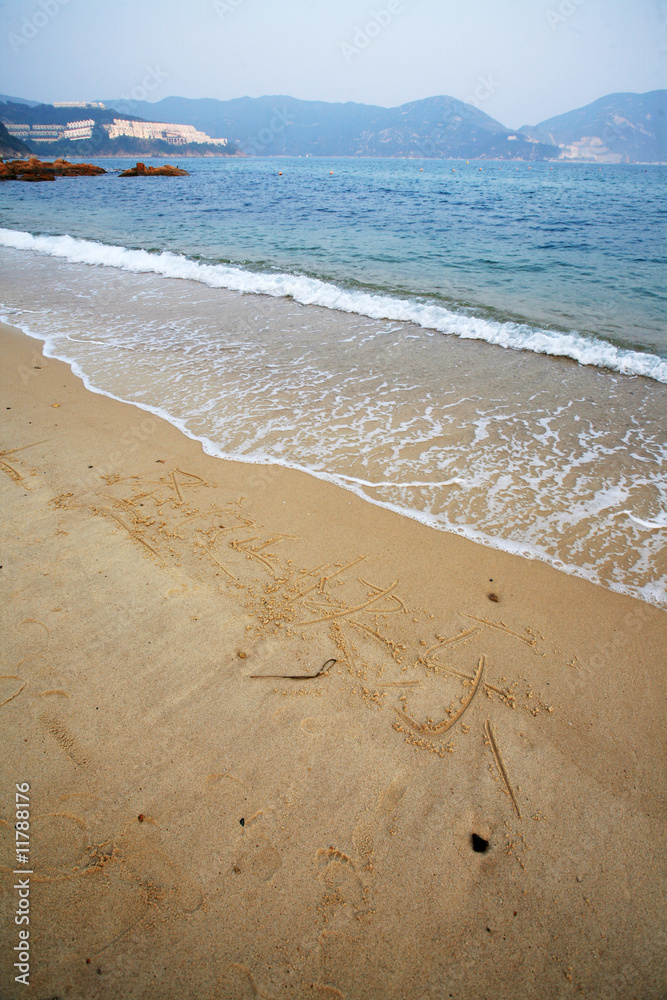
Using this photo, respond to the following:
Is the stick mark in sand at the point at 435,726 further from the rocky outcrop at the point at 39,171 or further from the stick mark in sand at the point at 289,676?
the rocky outcrop at the point at 39,171

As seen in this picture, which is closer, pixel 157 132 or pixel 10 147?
pixel 10 147

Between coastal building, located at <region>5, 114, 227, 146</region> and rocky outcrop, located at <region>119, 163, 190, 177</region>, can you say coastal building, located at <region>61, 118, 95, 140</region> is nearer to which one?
coastal building, located at <region>5, 114, 227, 146</region>

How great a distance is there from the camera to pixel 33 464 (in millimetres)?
4777

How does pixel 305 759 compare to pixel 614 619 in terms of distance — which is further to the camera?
pixel 614 619

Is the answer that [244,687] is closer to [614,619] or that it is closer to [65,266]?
[614,619]

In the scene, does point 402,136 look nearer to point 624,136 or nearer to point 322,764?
point 624,136

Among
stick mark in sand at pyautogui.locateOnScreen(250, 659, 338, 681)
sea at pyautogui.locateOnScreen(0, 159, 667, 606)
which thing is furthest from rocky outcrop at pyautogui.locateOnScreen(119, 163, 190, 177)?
stick mark in sand at pyautogui.locateOnScreen(250, 659, 338, 681)

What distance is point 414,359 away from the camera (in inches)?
307

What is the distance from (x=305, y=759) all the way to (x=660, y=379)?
8.06 metres

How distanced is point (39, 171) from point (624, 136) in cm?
20417

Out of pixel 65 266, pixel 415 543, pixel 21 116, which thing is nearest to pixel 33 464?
pixel 415 543

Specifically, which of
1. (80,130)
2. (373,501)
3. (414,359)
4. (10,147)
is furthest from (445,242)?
(80,130)

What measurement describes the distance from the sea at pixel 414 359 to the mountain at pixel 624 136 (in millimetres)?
200771

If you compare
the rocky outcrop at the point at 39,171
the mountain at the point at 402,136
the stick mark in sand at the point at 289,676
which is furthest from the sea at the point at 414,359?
the mountain at the point at 402,136
